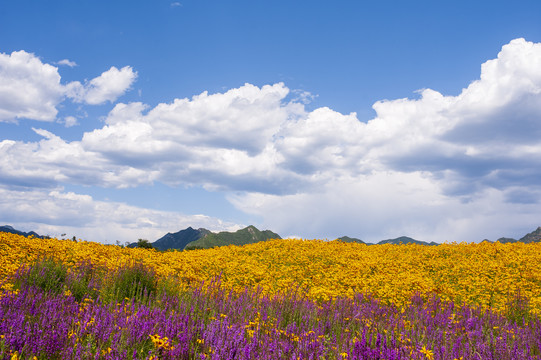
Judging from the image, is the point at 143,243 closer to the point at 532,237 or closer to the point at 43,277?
the point at 43,277

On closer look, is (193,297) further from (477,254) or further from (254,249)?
(477,254)

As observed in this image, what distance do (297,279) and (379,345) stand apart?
7990 mm

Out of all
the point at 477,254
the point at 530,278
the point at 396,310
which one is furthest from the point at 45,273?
the point at 477,254

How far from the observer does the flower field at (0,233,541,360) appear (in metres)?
4.04

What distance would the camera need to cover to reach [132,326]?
4191 mm

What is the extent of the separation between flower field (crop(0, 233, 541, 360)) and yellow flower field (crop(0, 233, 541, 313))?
6 centimetres

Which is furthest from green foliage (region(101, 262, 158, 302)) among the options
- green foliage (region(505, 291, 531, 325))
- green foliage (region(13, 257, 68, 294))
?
green foliage (region(505, 291, 531, 325))

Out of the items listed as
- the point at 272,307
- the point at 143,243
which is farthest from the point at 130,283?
the point at 143,243

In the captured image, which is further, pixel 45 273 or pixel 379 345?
pixel 45 273

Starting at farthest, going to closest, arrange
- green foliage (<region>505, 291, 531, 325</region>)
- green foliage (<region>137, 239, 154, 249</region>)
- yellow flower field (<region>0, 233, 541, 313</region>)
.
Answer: green foliage (<region>137, 239, 154, 249</region>), yellow flower field (<region>0, 233, 541, 313</region>), green foliage (<region>505, 291, 531, 325</region>)

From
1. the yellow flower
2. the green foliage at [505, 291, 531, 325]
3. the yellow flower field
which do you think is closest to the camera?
the yellow flower

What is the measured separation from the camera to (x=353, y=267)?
1330 centimetres

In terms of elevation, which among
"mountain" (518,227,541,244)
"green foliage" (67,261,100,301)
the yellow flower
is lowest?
the yellow flower

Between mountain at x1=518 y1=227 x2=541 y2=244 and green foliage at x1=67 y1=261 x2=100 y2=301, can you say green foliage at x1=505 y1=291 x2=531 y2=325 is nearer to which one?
green foliage at x1=67 y1=261 x2=100 y2=301
